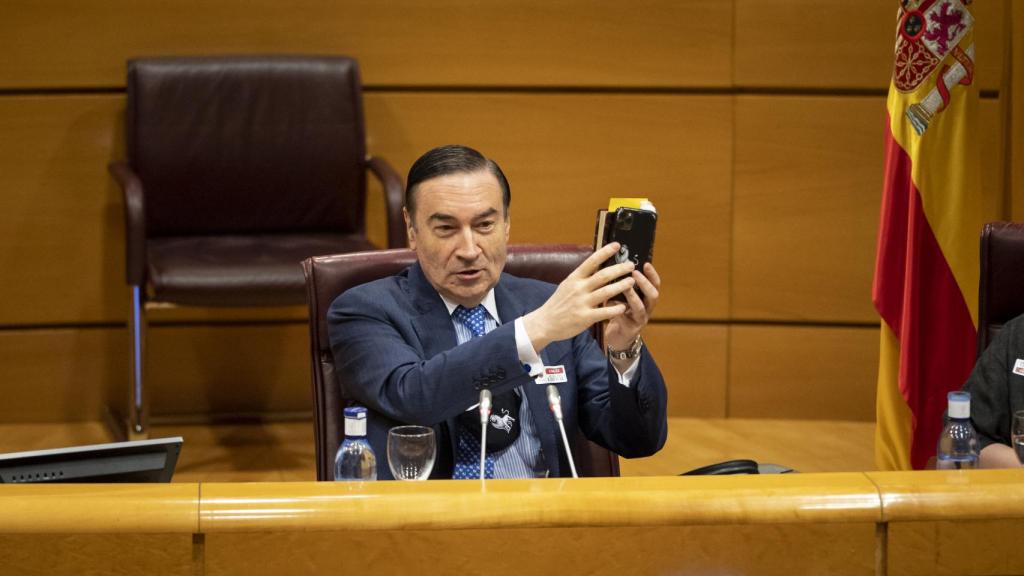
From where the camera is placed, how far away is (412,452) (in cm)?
202

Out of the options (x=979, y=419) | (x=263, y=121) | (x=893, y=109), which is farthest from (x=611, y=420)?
(x=263, y=121)

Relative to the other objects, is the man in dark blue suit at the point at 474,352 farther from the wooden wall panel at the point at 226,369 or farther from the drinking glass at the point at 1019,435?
the wooden wall panel at the point at 226,369

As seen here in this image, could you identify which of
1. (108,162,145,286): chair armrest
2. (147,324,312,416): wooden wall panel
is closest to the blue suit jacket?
(108,162,145,286): chair armrest

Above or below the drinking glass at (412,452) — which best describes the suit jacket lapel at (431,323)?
above

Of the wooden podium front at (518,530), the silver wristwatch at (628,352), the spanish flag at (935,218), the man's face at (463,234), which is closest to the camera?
the wooden podium front at (518,530)

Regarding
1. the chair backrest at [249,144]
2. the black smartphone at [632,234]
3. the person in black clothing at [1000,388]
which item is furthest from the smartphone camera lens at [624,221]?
the chair backrest at [249,144]

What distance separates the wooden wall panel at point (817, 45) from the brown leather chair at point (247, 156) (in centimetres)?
130

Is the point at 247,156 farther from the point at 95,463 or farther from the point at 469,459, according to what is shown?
the point at 95,463

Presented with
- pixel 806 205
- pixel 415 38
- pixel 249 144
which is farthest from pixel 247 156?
pixel 806 205

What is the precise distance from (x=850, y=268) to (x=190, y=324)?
222cm

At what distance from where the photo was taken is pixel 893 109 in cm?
367

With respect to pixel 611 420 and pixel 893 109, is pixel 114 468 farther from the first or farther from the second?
pixel 893 109

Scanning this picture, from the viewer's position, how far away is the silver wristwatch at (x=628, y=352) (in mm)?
2260

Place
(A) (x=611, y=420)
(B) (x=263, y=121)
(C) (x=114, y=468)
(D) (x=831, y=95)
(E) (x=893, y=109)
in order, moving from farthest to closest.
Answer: (D) (x=831, y=95) < (B) (x=263, y=121) < (E) (x=893, y=109) < (A) (x=611, y=420) < (C) (x=114, y=468)
